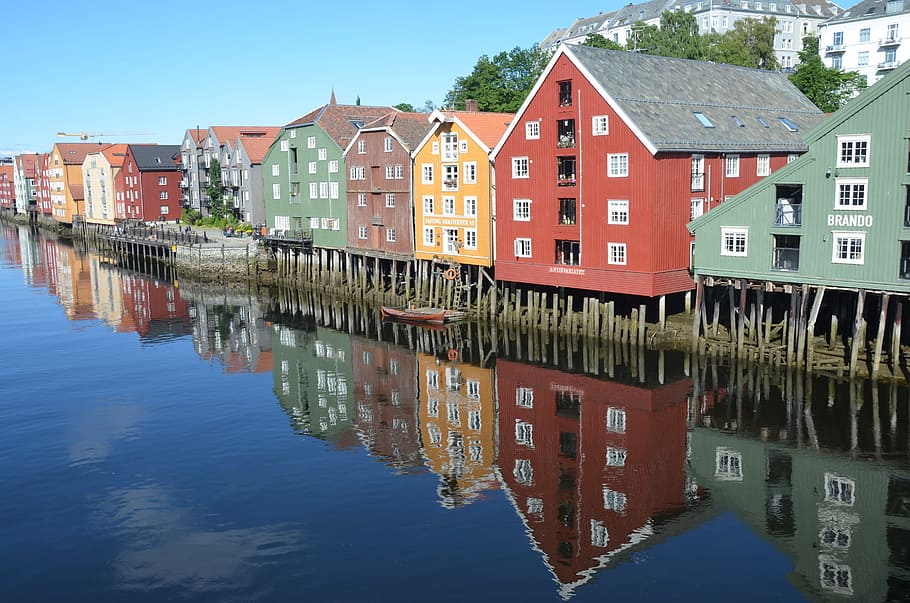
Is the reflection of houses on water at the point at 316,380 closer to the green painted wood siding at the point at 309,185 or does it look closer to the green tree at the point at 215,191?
the green painted wood siding at the point at 309,185

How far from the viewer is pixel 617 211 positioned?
43.1 metres

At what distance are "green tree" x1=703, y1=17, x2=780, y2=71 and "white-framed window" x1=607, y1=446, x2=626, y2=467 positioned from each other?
63300mm

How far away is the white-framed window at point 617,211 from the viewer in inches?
1679

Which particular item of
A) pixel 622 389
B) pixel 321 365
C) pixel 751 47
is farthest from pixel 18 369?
pixel 751 47

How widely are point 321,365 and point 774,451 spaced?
2515 cm

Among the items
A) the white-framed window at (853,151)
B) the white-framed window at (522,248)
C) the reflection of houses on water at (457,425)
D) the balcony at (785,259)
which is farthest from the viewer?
the white-framed window at (522,248)

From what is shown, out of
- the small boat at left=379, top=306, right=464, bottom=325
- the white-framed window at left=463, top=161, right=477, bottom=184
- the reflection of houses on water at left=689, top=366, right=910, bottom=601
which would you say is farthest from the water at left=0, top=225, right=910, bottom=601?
the white-framed window at left=463, top=161, right=477, bottom=184

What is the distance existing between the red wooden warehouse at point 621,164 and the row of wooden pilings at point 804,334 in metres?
3.52

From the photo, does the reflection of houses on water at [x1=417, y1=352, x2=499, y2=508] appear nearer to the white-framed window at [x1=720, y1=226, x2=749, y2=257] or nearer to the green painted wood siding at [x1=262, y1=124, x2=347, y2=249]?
the white-framed window at [x1=720, y1=226, x2=749, y2=257]

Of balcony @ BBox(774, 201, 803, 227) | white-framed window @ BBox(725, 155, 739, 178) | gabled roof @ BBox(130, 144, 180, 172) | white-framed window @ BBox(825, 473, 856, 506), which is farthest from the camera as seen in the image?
gabled roof @ BBox(130, 144, 180, 172)

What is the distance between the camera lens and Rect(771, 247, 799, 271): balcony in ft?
122

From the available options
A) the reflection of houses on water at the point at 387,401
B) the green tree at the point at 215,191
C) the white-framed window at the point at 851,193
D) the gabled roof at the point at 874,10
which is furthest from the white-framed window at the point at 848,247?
the green tree at the point at 215,191

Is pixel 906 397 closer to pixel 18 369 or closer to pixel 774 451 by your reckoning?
pixel 774 451

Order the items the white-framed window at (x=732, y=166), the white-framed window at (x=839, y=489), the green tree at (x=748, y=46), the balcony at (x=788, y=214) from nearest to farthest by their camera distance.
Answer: the white-framed window at (x=839, y=489) < the balcony at (x=788, y=214) < the white-framed window at (x=732, y=166) < the green tree at (x=748, y=46)
